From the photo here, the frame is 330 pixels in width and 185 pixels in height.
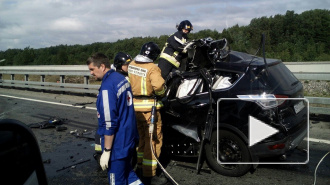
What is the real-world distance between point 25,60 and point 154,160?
4186cm

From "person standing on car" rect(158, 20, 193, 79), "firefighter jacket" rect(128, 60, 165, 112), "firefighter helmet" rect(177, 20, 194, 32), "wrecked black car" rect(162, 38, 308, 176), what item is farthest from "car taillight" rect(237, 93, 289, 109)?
"firefighter helmet" rect(177, 20, 194, 32)

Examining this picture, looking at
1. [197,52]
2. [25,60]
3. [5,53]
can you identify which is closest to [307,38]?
[197,52]

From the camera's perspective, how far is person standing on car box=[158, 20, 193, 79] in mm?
6711

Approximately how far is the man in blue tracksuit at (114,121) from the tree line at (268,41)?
6.67ft

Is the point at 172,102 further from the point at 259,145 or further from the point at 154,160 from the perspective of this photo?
the point at 259,145

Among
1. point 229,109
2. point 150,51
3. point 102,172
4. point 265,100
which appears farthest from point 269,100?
point 102,172

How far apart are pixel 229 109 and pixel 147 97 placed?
128 cm

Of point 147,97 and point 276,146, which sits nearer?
point 276,146

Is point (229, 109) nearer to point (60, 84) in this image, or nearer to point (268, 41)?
point (268, 41)

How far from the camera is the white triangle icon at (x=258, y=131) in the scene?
3990mm

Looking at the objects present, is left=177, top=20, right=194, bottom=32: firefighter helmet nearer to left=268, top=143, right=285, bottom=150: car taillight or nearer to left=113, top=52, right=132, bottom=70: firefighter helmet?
left=113, top=52, right=132, bottom=70: firefighter helmet

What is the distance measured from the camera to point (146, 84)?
184 inches

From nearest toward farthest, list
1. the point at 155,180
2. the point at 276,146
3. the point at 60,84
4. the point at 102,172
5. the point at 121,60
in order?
the point at 276,146, the point at 155,180, the point at 102,172, the point at 121,60, the point at 60,84
